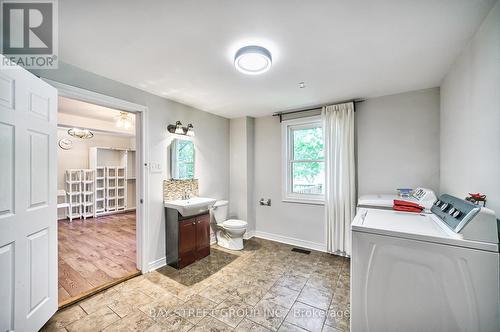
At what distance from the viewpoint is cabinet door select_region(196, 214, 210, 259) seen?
2.94m

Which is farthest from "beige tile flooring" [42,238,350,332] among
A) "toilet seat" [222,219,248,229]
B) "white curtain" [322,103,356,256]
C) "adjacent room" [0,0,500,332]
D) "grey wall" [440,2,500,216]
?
"grey wall" [440,2,500,216]

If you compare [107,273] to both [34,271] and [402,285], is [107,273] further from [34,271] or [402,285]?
[402,285]

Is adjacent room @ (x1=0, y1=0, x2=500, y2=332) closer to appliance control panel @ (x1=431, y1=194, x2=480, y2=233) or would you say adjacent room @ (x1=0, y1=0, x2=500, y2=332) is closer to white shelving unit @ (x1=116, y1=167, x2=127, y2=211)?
appliance control panel @ (x1=431, y1=194, x2=480, y2=233)

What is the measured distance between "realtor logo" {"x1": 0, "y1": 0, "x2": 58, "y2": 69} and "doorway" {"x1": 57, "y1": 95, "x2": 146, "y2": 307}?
44cm

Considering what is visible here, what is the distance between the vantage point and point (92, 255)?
10.2 feet

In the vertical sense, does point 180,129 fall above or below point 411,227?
above

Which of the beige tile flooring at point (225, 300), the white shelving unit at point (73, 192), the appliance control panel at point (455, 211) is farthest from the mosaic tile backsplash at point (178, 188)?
the white shelving unit at point (73, 192)

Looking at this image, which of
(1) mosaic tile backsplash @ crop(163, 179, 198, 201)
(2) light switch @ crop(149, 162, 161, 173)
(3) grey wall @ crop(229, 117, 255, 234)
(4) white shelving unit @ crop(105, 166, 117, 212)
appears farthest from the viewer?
(4) white shelving unit @ crop(105, 166, 117, 212)

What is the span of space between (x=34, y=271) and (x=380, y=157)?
3.93 m

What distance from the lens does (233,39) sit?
159 centimetres

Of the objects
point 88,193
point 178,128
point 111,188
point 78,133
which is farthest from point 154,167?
point 111,188

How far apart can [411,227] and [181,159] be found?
2.80 meters

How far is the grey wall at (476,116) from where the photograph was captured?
131 centimetres

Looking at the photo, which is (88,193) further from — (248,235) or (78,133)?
(248,235)
